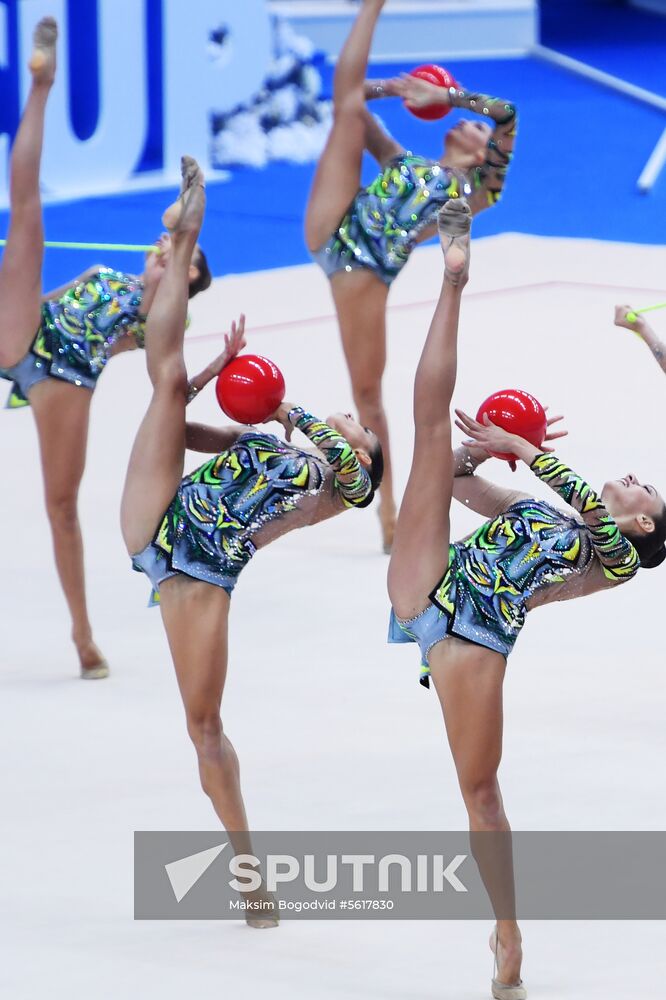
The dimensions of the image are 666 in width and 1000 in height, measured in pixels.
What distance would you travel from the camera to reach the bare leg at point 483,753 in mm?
3365

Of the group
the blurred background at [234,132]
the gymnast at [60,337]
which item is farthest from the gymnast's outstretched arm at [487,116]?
the blurred background at [234,132]

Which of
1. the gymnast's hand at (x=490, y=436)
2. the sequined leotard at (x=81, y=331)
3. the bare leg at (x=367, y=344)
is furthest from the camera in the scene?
the bare leg at (x=367, y=344)

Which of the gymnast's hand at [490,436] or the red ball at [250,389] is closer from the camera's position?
the gymnast's hand at [490,436]

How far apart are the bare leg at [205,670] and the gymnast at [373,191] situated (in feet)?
8.32

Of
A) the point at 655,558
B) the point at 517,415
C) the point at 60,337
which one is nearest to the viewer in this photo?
the point at 517,415

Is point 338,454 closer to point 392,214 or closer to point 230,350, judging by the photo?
point 230,350

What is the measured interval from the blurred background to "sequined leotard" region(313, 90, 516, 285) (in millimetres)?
4058

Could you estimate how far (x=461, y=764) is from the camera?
339cm

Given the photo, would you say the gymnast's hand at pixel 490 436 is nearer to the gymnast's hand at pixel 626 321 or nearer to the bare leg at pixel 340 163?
the gymnast's hand at pixel 626 321

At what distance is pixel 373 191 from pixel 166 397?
2.40 metres

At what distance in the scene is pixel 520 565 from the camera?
11.3ft

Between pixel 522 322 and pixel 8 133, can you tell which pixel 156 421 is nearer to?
pixel 522 322

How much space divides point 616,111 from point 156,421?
38.4ft

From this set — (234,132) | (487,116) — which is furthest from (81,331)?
(234,132)
